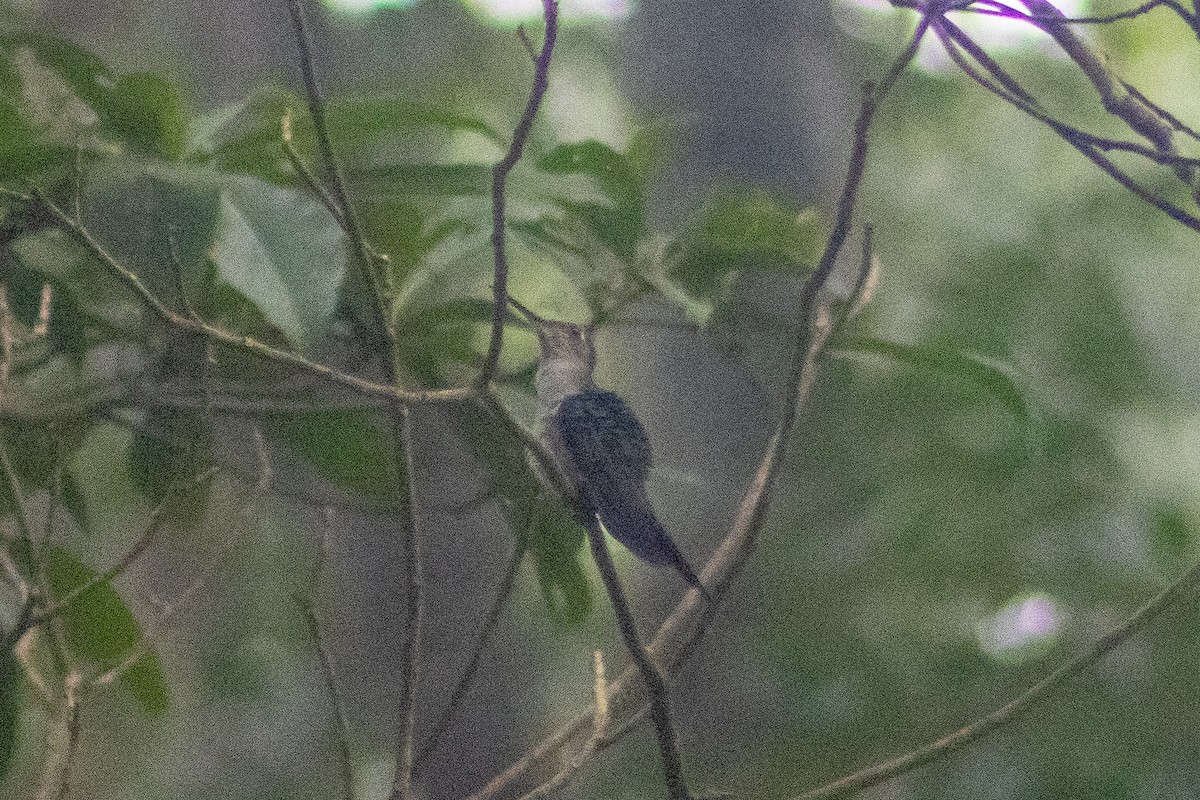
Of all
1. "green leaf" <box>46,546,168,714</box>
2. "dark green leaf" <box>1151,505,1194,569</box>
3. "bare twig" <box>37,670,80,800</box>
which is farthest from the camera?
"dark green leaf" <box>1151,505,1194,569</box>

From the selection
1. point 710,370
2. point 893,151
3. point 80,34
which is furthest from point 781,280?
point 893,151

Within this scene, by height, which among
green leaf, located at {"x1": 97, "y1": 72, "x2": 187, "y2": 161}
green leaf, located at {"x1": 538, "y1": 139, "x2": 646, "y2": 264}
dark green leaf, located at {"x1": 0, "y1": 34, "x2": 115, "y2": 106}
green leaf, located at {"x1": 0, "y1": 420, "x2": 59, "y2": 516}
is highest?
dark green leaf, located at {"x1": 0, "y1": 34, "x2": 115, "y2": 106}

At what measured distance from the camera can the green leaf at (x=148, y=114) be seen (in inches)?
38.9

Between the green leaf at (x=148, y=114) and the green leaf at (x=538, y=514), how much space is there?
1.37ft

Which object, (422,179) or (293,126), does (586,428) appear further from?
(293,126)

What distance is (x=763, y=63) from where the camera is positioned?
2.12 m

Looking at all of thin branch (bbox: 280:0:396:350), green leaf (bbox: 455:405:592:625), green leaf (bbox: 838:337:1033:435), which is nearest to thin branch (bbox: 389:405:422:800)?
thin branch (bbox: 280:0:396:350)

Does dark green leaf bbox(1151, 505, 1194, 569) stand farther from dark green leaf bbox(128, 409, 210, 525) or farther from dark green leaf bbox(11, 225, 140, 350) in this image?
dark green leaf bbox(11, 225, 140, 350)

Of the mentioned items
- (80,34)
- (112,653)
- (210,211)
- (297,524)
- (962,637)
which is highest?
(80,34)

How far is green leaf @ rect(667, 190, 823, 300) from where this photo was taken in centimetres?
117

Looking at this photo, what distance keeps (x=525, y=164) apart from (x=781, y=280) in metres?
0.48

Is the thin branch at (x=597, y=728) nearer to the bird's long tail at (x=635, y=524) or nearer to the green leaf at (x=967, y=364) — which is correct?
the bird's long tail at (x=635, y=524)

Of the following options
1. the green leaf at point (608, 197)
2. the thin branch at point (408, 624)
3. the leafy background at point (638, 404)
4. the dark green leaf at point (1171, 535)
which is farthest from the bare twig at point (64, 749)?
the dark green leaf at point (1171, 535)

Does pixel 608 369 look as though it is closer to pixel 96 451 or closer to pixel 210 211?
pixel 96 451
